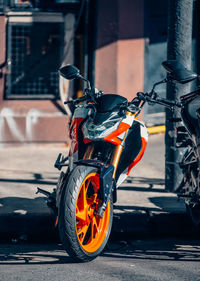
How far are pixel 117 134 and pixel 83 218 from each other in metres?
0.72

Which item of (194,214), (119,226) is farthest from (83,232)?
(194,214)

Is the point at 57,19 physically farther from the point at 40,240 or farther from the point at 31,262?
the point at 31,262

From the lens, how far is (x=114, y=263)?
5.20 m

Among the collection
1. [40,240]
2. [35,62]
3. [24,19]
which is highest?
[24,19]

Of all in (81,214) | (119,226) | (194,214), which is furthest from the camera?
(119,226)

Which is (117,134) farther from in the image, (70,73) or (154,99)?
(70,73)

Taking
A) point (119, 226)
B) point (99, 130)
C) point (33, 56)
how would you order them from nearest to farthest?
point (99, 130), point (119, 226), point (33, 56)

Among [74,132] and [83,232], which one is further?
[74,132]

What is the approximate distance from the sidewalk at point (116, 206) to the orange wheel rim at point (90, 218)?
0.51m

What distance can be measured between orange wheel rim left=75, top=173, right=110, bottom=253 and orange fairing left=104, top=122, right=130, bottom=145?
0.98 ft

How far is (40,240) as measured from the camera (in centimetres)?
611

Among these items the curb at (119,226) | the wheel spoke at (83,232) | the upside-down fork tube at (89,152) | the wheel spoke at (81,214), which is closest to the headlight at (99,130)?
the upside-down fork tube at (89,152)

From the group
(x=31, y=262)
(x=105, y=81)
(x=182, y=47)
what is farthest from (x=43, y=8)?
(x=31, y=262)

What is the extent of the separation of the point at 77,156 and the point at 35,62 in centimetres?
490
